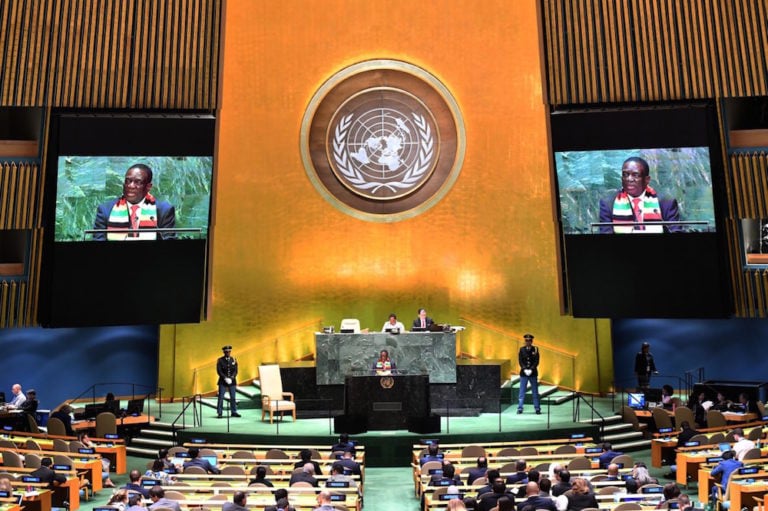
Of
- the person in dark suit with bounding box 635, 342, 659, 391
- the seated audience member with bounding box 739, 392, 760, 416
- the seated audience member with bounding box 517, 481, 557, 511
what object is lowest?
the seated audience member with bounding box 517, 481, 557, 511

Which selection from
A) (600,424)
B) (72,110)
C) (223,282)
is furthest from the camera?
A: (223,282)

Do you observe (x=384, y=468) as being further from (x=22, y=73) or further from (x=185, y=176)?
(x=22, y=73)

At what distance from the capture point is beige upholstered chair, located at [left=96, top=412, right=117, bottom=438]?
607 inches

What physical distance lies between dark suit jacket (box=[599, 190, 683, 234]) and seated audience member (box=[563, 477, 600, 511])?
8066 mm

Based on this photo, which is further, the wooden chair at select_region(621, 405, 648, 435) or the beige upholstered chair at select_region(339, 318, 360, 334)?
the beige upholstered chair at select_region(339, 318, 360, 334)

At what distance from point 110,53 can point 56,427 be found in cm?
650

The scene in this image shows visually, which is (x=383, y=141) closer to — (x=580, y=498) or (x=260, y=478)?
(x=260, y=478)

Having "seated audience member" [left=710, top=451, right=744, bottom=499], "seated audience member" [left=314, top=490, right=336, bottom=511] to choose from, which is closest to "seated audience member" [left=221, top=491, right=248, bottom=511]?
"seated audience member" [left=314, top=490, right=336, bottom=511]

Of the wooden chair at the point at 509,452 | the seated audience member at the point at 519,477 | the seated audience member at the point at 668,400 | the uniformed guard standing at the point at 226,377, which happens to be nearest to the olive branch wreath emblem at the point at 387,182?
the uniformed guard standing at the point at 226,377

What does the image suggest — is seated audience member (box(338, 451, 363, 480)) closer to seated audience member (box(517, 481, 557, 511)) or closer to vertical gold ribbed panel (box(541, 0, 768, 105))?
seated audience member (box(517, 481, 557, 511))

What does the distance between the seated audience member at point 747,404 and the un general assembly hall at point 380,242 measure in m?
0.05

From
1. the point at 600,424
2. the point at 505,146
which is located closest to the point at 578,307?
the point at 600,424

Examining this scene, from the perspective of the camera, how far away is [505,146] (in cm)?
1939

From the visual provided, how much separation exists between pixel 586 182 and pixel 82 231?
28.2 feet
